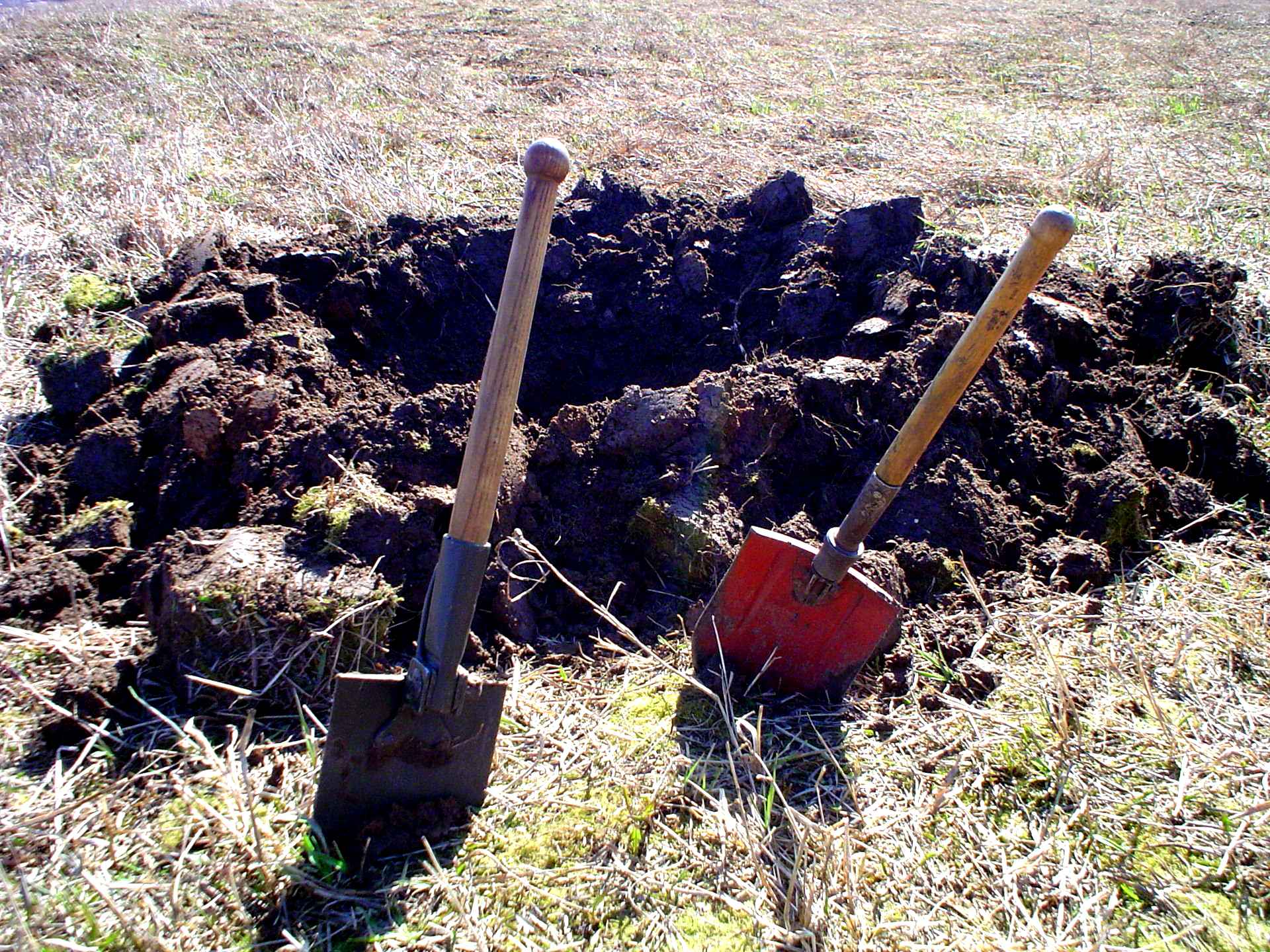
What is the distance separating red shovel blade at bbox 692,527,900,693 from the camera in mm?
2137

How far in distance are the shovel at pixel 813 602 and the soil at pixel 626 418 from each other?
0.86 feet

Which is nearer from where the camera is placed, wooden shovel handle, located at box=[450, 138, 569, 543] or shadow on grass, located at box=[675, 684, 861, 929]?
wooden shovel handle, located at box=[450, 138, 569, 543]

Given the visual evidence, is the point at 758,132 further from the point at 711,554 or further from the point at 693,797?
the point at 693,797

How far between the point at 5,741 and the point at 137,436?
1.03 metres

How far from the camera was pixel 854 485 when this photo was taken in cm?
272

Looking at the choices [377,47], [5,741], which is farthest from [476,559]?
[377,47]

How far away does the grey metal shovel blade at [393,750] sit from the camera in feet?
5.75

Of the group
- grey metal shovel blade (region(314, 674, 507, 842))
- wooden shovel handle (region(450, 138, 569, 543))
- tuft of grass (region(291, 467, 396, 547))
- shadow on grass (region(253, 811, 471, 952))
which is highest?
wooden shovel handle (region(450, 138, 569, 543))

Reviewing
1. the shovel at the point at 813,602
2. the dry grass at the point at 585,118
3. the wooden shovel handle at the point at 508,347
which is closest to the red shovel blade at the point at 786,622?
the shovel at the point at 813,602

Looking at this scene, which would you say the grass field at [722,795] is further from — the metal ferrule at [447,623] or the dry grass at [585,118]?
the metal ferrule at [447,623]

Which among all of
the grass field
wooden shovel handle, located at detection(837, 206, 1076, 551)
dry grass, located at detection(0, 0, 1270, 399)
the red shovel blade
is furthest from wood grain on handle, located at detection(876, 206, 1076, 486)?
dry grass, located at detection(0, 0, 1270, 399)

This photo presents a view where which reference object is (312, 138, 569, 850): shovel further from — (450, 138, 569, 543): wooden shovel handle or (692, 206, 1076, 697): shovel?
(692, 206, 1076, 697): shovel

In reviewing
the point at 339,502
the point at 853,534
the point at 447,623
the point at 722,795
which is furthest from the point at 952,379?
the point at 339,502

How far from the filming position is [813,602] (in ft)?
7.04
